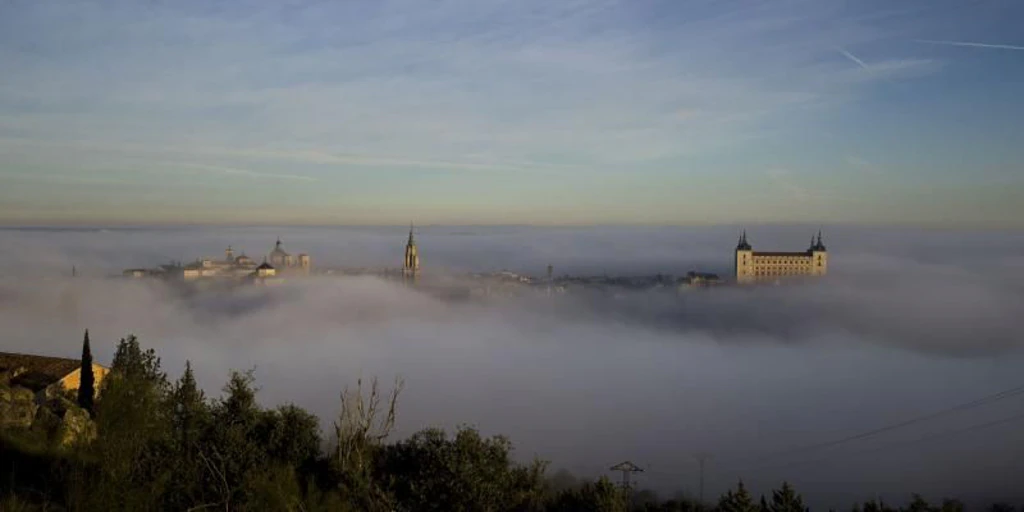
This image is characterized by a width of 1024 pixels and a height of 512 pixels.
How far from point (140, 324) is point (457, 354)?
38.7 meters

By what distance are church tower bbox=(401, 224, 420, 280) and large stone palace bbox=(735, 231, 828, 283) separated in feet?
152

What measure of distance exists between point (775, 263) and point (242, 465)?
10779 cm

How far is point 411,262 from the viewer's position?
11881 centimetres

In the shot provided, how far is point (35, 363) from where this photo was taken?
3042cm

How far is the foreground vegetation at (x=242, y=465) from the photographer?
35.6 ft

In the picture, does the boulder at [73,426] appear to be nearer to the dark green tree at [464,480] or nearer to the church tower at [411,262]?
the dark green tree at [464,480]

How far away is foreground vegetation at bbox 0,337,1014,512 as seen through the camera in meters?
10.9

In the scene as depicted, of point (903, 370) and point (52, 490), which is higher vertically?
point (52, 490)

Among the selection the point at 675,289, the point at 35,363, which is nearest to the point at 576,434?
the point at 35,363

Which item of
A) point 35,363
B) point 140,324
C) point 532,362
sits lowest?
point 532,362

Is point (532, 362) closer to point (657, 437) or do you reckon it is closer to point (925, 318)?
point (657, 437)

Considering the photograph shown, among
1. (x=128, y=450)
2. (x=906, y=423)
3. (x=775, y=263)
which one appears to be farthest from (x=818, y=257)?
(x=128, y=450)

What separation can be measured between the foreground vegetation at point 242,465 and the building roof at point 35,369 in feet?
16.6

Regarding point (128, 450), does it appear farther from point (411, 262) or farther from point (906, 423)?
point (411, 262)
